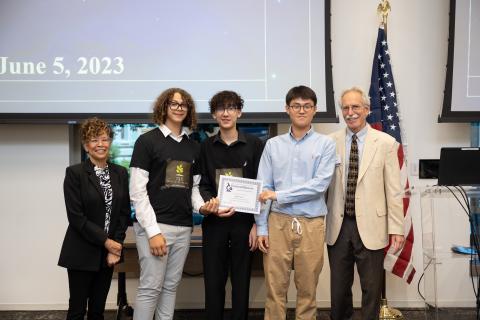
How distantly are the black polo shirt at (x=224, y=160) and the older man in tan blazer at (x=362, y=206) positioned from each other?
491mm

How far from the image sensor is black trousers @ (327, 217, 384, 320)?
253 cm

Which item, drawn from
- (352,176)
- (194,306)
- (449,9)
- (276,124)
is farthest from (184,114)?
(449,9)

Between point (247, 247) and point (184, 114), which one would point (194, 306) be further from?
point (184, 114)

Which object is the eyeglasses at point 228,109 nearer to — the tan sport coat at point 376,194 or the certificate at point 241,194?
the certificate at point 241,194

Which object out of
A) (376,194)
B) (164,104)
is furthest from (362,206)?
(164,104)

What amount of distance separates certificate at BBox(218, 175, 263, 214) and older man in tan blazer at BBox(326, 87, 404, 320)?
476 mm

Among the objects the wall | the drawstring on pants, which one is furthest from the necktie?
the wall

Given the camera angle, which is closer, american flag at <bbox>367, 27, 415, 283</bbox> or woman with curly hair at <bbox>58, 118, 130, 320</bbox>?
woman with curly hair at <bbox>58, 118, 130, 320</bbox>

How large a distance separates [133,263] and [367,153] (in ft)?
5.89

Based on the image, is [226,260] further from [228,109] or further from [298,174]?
[228,109]

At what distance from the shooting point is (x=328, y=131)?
3.73m

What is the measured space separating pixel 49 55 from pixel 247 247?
7.32ft

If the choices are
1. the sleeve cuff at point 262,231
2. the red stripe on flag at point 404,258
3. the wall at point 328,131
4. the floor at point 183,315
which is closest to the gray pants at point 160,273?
the sleeve cuff at point 262,231

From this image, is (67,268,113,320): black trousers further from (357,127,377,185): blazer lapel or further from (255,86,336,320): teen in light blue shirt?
(357,127,377,185): blazer lapel
